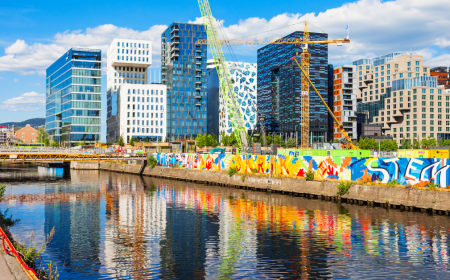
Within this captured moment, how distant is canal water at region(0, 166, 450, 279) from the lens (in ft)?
87.0

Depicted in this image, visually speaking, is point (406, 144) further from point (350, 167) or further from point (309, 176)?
point (350, 167)

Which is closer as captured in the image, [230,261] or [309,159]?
[230,261]

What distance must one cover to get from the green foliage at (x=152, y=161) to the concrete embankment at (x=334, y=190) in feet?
63.6

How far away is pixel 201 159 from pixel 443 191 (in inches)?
2310

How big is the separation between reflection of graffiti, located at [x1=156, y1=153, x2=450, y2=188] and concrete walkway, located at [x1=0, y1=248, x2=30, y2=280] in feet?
146

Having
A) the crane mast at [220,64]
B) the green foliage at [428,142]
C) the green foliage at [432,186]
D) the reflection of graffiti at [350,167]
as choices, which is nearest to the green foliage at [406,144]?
the green foliage at [428,142]

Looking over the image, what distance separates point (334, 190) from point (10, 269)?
155 feet

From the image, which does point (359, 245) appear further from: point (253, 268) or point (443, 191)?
point (443, 191)

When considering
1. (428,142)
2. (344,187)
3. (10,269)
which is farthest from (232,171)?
(428,142)

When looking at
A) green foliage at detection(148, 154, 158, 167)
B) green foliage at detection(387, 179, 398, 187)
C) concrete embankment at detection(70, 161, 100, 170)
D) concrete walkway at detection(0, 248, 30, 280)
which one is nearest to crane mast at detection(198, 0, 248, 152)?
green foliage at detection(148, 154, 158, 167)

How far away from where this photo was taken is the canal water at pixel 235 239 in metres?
26.5

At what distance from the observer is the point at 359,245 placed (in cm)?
3294

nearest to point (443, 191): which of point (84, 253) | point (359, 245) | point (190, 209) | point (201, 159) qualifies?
point (359, 245)

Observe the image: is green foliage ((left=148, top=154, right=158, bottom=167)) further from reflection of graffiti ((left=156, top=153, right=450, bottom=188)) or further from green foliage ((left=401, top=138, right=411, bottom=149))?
green foliage ((left=401, top=138, right=411, bottom=149))
